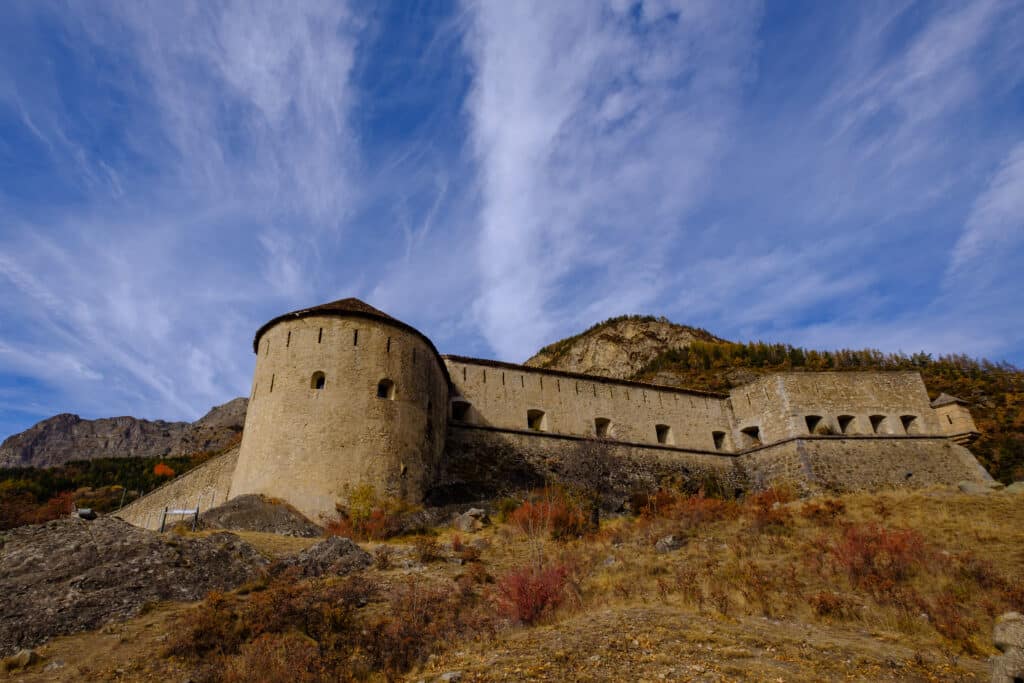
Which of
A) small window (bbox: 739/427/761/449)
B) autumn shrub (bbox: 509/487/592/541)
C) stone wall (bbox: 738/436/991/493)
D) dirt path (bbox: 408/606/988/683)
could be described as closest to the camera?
dirt path (bbox: 408/606/988/683)

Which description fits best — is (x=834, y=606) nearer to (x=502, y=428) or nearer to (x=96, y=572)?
(x=96, y=572)

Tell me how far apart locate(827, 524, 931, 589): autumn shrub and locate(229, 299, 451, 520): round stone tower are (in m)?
11.2

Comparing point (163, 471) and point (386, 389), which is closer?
point (386, 389)

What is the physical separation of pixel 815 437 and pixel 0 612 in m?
26.8

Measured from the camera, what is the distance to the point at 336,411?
16812 mm

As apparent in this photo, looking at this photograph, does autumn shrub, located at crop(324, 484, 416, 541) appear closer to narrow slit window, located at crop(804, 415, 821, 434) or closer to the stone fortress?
the stone fortress

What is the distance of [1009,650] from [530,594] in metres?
5.73

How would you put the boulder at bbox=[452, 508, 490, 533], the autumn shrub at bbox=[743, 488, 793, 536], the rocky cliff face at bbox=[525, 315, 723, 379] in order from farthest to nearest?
the rocky cliff face at bbox=[525, 315, 723, 379], the boulder at bbox=[452, 508, 490, 533], the autumn shrub at bbox=[743, 488, 793, 536]

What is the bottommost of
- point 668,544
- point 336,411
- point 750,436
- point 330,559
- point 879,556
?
point 879,556

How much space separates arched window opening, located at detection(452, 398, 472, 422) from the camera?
911 inches

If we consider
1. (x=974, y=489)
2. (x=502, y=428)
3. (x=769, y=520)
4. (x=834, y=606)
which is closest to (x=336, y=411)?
(x=502, y=428)

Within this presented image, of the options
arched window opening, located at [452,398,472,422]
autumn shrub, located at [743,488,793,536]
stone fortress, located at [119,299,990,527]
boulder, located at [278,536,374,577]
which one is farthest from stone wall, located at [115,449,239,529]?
autumn shrub, located at [743,488,793,536]

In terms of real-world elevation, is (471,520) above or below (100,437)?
below

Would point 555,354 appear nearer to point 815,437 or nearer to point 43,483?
point 815,437
